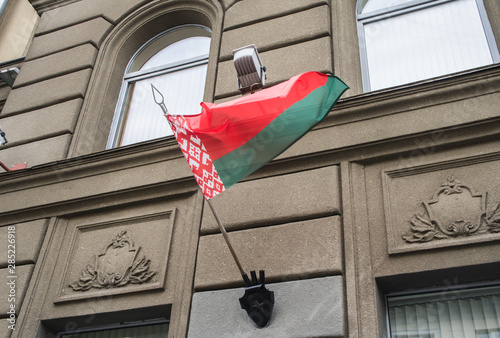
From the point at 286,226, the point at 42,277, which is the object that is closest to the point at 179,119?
the point at 286,226

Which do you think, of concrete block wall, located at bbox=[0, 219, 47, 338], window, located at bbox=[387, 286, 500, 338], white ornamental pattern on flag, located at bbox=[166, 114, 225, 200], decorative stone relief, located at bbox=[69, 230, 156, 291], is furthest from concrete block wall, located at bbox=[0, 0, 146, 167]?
window, located at bbox=[387, 286, 500, 338]

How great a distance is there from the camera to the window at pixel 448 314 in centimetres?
509

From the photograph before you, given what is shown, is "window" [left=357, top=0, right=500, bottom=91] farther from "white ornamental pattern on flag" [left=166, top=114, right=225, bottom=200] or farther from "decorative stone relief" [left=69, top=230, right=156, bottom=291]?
"decorative stone relief" [left=69, top=230, right=156, bottom=291]

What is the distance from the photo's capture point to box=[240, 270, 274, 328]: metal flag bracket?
5.27 m

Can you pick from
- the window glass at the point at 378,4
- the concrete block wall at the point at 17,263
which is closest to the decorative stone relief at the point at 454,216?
the window glass at the point at 378,4

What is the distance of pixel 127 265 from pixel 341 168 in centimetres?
281

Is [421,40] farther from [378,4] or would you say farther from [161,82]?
[161,82]

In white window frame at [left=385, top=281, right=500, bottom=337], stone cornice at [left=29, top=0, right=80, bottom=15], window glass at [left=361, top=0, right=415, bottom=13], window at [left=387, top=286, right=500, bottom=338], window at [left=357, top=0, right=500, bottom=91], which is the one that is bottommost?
window at [left=387, top=286, right=500, bottom=338]

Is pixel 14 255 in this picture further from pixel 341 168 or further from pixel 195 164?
pixel 341 168

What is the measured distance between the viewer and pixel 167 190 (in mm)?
7066

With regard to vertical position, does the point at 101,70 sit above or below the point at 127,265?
above

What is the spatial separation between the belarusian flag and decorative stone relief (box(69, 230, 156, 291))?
1.85 meters

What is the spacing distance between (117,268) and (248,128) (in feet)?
8.52

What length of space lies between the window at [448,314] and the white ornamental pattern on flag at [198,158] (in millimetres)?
2172
